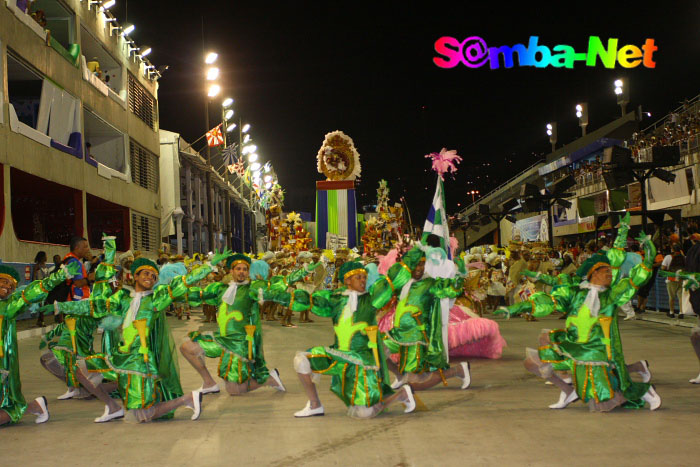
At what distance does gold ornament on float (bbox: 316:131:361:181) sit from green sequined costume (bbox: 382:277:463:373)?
39.1m

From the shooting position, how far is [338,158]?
157 ft

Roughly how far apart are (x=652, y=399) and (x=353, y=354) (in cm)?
276

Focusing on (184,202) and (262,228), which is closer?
(184,202)

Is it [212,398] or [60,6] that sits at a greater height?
[60,6]

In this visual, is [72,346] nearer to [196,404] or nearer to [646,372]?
[196,404]

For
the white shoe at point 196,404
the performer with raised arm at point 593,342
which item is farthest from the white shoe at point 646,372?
the white shoe at point 196,404

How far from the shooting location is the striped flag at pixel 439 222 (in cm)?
970

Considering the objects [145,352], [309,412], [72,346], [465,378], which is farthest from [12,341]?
[465,378]

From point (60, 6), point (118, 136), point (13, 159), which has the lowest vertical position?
point (13, 159)

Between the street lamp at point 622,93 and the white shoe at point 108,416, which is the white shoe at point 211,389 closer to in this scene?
the white shoe at point 108,416

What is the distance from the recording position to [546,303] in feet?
24.2

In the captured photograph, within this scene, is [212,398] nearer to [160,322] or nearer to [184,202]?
[160,322]

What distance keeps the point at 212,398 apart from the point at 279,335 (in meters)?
8.21

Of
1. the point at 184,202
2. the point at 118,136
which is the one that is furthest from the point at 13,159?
the point at 184,202
